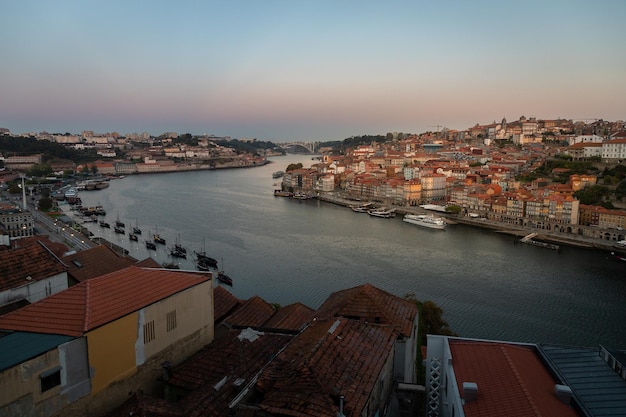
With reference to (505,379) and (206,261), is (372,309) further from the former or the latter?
(206,261)

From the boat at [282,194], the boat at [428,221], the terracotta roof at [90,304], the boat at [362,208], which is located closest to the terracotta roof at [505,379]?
the terracotta roof at [90,304]

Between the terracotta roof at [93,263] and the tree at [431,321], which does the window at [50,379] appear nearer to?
the terracotta roof at [93,263]

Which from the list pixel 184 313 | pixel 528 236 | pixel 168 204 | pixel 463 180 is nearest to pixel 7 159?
pixel 168 204

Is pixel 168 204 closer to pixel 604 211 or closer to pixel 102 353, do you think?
pixel 604 211

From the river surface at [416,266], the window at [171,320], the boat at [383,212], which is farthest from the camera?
the boat at [383,212]

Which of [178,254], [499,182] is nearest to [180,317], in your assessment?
[178,254]

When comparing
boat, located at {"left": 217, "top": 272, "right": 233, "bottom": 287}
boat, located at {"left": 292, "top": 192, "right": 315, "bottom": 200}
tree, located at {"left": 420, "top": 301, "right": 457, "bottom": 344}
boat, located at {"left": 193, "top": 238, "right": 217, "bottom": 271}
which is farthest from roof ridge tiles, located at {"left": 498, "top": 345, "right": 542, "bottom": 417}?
boat, located at {"left": 292, "top": 192, "right": 315, "bottom": 200}
